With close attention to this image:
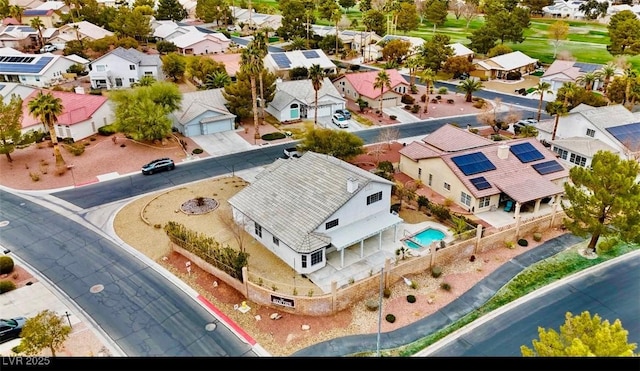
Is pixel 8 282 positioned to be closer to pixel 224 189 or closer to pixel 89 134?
pixel 224 189

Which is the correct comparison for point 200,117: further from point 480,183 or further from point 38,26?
point 38,26

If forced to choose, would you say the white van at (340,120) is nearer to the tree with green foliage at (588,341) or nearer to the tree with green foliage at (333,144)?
the tree with green foliage at (333,144)

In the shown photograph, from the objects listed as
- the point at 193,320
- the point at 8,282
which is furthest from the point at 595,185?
the point at 8,282

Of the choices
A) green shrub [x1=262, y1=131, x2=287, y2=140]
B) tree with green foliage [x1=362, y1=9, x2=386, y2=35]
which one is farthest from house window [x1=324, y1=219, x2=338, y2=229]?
tree with green foliage [x1=362, y1=9, x2=386, y2=35]

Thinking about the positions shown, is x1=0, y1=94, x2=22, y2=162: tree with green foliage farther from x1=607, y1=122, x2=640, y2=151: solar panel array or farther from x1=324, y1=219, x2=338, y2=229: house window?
x1=607, y1=122, x2=640, y2=151: solar panel array

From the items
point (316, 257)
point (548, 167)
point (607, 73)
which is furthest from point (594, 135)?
point (316, 257)

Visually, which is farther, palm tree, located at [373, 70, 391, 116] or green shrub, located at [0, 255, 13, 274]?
palm tree, located at [373, 70, 391, 116]
